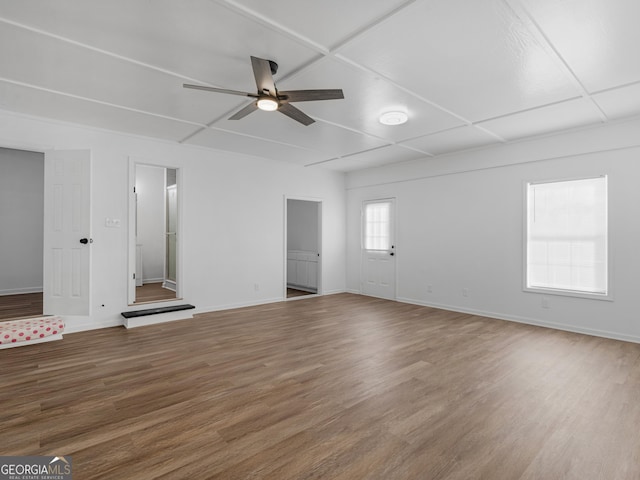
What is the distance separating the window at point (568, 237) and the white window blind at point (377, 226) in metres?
2.63

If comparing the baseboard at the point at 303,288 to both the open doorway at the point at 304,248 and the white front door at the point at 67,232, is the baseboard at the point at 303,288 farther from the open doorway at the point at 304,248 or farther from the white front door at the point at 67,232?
the white front door at the point at 67,232

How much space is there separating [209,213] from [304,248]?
2975 mm

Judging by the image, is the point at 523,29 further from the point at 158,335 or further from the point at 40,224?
the point at 40,224

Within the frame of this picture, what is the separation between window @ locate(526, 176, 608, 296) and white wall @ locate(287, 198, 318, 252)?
170 inches

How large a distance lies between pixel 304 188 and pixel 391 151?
205 cm

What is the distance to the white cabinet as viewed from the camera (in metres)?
7.67

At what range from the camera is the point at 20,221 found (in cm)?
689

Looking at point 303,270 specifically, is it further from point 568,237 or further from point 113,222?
point 568,237

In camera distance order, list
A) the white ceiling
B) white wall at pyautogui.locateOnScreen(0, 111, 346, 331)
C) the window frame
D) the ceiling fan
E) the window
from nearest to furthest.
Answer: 1. the white ceiling
2. the ceiling fan
3. the window
4. white wall at pyautogui.locateOnScreen(0, 111, 346, 331)
5. the window frame

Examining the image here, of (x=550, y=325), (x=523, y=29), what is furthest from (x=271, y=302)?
(x=523, y=29)

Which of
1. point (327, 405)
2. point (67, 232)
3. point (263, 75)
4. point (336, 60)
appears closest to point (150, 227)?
point (67, 232)

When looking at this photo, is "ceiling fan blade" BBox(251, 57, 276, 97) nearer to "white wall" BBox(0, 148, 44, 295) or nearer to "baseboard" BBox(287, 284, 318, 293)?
"baseboard" BBox(287, 284, 318, 293)

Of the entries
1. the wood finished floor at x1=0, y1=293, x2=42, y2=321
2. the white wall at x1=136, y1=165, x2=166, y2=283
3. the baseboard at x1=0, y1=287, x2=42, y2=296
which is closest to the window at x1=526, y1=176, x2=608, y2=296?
the wood finished floor at x1=0, y1=293, x2=42, y2=321

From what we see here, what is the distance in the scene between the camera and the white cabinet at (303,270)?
7.67m
